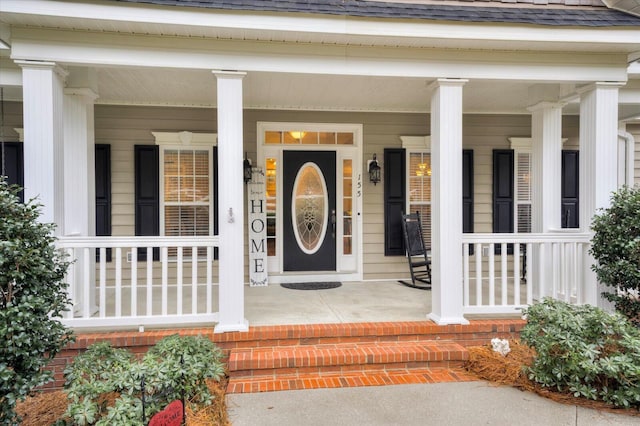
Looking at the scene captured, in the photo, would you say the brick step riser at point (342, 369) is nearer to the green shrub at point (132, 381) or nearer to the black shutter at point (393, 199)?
the green shrub at point (132, 381)

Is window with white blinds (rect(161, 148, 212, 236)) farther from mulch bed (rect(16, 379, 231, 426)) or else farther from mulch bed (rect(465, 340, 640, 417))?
mulch bed (rect(465, 340, 640, 417))

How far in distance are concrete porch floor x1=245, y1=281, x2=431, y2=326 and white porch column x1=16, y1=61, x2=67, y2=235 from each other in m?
1.93

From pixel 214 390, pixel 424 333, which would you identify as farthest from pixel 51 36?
pixel 424 333

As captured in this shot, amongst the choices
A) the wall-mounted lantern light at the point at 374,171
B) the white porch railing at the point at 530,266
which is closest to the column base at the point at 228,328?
the white porch railing at the point at 530,266

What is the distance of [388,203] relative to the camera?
5570mm

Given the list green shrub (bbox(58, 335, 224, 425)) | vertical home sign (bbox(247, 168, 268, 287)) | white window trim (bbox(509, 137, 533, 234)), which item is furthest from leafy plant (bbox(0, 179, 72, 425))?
white window trim (bbox(509, 137, 533, 234))

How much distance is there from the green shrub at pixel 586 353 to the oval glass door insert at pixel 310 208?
306 centimetres

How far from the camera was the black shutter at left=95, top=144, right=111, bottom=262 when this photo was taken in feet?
16.6

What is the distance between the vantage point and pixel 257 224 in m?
5.37

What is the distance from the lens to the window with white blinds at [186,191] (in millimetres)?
5277

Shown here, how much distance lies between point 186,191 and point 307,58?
2.69 meters

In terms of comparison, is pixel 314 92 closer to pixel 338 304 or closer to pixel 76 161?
pixel 338 304

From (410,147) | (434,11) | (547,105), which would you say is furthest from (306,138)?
(547,105)

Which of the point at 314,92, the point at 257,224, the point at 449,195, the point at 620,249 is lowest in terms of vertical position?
the point at 620,249
